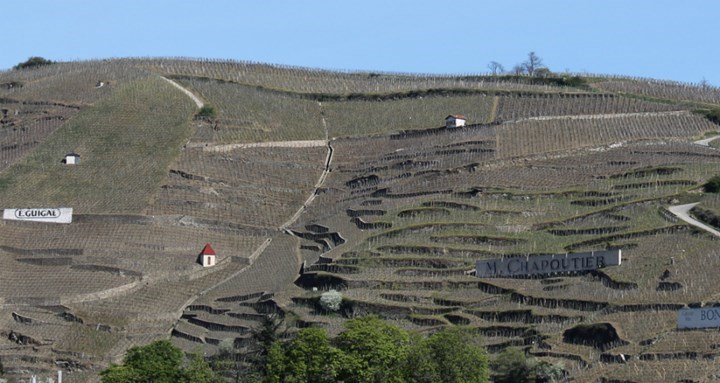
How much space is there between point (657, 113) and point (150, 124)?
1372 inches

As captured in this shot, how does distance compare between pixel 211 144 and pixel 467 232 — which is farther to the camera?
pixel 211 144

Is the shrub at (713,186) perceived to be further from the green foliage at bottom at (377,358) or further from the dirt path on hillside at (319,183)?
the green foliage at bottom at (377,358)

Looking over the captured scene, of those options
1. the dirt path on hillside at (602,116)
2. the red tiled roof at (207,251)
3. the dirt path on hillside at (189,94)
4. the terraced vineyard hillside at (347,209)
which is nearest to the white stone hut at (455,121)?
the terraced vineyard hillside at (347,209)

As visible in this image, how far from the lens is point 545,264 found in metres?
108

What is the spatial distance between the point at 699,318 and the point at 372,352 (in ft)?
49.7

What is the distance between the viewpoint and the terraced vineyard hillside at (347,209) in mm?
103625

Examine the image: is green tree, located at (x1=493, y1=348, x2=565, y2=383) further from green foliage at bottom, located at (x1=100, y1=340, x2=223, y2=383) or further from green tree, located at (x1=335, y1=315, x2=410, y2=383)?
green foliage at bottom, located at (x1=100, y1=340, x2=223, y2=383)

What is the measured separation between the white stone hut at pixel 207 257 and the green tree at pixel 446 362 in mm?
30340

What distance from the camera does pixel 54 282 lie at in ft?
381

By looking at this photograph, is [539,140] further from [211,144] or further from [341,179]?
[211,144]

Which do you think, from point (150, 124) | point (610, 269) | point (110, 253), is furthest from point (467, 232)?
point (150, 124)

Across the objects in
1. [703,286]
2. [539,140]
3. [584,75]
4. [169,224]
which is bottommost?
[703,286]

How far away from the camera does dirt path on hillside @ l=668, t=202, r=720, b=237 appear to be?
108938mm

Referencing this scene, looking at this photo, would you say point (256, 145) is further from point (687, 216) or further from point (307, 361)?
point (307, 361)
